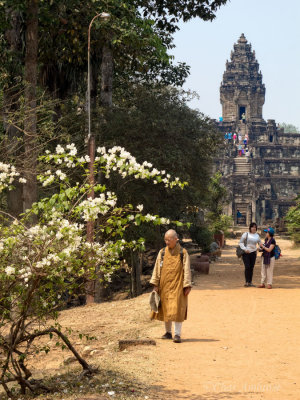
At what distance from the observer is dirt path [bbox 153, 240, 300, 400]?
21.8 feet

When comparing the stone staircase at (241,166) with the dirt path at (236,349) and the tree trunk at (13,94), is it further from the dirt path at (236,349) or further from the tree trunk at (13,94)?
the tree trunk at (13,94)

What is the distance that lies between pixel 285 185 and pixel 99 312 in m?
45.7

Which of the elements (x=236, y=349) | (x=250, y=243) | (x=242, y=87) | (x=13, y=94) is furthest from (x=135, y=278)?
(x=242, y=87)

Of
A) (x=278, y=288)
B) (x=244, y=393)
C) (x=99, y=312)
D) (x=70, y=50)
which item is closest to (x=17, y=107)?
(x=70, y=50)

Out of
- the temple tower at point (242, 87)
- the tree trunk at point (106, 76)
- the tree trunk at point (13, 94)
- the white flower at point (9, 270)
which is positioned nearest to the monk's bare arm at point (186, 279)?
the white flower at point (9, 270)

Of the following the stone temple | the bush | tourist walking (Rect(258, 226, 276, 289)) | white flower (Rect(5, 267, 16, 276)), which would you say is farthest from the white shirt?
the stone temple

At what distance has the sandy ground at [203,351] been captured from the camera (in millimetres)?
6555

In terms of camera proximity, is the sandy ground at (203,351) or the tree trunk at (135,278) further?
the tree trunk at (135,278)

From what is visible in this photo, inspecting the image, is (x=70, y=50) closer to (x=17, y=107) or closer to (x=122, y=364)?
(x=17, y=107)

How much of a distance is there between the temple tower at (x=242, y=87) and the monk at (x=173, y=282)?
180 feet

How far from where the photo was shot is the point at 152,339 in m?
8.99

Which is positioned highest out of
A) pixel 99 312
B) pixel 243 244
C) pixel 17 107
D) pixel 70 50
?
pixel 70 50

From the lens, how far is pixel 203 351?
27.2ft

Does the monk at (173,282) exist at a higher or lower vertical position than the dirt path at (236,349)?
higher
